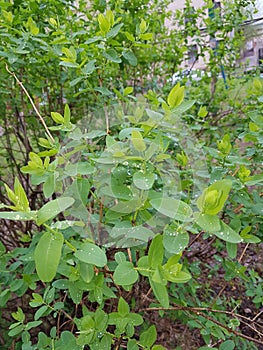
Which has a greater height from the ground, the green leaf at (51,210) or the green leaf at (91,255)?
the green leaf at (51,210)

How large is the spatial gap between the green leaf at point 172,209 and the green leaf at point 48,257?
0.63ft

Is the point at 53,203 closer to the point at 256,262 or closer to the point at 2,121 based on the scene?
the point at 2,121

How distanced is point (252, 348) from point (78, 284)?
4.26ft

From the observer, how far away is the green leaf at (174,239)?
71 centimetres

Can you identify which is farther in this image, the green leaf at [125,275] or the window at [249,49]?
the window at [249,49]

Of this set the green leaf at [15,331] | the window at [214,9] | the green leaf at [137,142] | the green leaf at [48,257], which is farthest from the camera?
the window at [214,9]

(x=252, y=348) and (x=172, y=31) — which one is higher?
(x=172, y=31)

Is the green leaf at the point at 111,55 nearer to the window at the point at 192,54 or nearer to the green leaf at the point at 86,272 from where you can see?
the green leaf at the point at 86,272

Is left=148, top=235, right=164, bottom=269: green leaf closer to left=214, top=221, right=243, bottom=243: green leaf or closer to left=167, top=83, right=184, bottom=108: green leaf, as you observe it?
left=214, top=221, right=243, bottom=243: green leaf

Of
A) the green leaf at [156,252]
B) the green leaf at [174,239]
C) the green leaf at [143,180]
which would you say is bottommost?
the green leaf at [156,252]

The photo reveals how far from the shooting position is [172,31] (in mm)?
2738

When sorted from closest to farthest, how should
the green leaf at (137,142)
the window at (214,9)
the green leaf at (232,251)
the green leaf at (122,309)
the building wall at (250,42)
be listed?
the green leaf at (137,142) → the green leaf at (122,309) → the green leaf at (232,251) → the window at (214,9) → the building wall at (250,42)

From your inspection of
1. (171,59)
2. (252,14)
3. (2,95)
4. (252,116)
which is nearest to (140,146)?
(252,116)

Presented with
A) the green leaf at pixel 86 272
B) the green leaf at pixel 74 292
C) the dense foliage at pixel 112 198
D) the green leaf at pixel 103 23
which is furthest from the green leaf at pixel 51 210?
the green leaf at pixel 103 23
